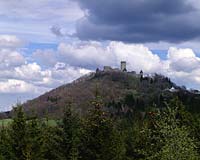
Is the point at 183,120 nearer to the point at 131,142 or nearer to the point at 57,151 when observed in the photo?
the point at 131,142

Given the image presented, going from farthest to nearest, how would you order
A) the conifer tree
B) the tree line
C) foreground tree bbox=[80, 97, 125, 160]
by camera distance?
the conifer tree < foreground tree bbox=[80, 97, 125, 160] < the tree line

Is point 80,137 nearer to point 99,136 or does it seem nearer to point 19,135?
point 99,136

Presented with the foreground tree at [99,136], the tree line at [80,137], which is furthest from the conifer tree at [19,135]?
the foreground tree at [99,136]

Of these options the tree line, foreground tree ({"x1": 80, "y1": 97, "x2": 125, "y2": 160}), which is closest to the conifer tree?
the tree line

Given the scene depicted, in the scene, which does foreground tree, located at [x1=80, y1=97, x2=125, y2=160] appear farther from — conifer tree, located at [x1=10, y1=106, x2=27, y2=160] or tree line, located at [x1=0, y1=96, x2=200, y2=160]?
conifer tree, located at [x1=10, y1=106, x2=27, y2=160]

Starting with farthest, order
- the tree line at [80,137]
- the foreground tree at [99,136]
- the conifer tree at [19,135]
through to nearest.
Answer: the conifer tree at [19,135] → the foreground tree at [99,136] → the tree line at [80,137]

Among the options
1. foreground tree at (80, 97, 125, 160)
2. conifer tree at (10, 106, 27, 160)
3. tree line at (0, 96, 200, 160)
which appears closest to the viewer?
tree line at (0, 96, 200, 160)

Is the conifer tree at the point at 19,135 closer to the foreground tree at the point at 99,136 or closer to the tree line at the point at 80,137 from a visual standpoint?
the tree line at the point at 80,137

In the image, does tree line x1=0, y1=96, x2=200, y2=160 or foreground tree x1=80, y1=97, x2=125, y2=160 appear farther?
foreground tree x1=80, y1=97, x2=125, y2=160

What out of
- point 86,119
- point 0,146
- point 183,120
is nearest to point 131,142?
point 183,120

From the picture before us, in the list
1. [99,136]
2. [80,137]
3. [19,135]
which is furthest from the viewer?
[19,135]

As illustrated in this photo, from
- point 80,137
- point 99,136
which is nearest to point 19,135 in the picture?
point 80,137

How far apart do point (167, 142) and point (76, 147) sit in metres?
8.52

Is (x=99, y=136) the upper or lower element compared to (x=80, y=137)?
upper
